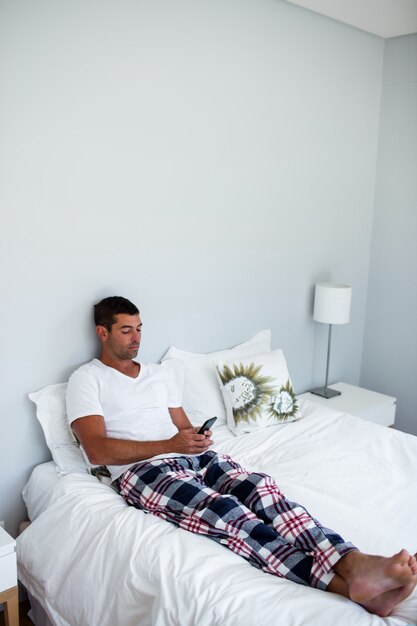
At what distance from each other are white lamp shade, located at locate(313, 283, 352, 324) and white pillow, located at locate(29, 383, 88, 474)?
5.47 ft

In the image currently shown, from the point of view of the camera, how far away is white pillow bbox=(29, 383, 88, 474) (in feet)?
7.84

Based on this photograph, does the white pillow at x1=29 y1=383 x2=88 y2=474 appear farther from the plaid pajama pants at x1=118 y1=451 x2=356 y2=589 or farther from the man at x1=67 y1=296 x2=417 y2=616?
the plaid pajama pants at x1=118 y1=451 x2=356 y2=589

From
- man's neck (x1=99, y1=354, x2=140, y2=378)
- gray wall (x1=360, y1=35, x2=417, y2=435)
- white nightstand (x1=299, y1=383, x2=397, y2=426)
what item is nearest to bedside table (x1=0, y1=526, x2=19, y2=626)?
man's neck (x1=99, y1=354, x2=140, y2=378)

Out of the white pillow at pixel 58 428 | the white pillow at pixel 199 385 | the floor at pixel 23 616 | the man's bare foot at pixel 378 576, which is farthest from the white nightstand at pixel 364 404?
the floor at pixel 23 616

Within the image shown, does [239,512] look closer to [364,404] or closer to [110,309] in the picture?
[110,309]

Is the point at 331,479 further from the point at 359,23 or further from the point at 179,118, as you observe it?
the point at 359,23

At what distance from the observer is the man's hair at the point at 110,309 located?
2.46 meters

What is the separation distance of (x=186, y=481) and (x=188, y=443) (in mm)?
212

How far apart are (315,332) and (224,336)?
80cm

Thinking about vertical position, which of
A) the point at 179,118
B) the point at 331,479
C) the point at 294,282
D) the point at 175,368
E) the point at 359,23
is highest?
the point at 359,23

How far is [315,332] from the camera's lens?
3.73 metres

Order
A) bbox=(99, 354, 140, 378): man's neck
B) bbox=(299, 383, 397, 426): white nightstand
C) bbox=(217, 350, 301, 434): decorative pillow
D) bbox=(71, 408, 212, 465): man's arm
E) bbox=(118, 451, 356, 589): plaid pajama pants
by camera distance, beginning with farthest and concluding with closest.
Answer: bbox=(299, 383, 397, 426): white nightstand → bbox=(217, 350, 301, 434): decorative pillow → bbox=(99, 354, 140, 378): man's neck → bbox=(71, 408, 212, 465): man's arm → bbox=(118, 451, 356, 589): plaid pajama pants

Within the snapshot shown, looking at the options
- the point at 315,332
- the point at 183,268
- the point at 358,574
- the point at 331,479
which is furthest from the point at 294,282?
the point at 358,574

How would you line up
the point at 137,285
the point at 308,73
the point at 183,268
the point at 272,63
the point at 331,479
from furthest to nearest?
the point at 308,73
the point at 272,63
the point at 183,268
the point at 137,285
the point at 331,479
